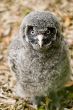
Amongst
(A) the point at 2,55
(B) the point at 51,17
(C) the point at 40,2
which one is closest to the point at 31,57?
(B) the point at 51,17

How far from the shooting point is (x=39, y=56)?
4512 millimetres

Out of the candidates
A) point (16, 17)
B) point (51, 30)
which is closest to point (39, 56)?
point (51, 30)

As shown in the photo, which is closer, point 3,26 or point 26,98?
point 26,98

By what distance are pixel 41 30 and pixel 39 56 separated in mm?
365

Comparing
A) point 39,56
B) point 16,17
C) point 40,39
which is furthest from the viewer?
point 16,17

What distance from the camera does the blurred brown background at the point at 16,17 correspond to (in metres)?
5.53

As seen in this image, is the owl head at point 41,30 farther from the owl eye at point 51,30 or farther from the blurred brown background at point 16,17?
the blurred brown background at point 16,17

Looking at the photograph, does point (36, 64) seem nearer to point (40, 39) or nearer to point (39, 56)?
→ point (39, 56)

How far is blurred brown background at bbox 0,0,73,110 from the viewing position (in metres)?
5.53

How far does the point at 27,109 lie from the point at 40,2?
6.91 ft

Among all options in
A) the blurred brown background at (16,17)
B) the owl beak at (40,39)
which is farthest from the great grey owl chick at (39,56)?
the blurred brown background at (16,17)

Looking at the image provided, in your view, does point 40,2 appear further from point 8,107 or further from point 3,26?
point 8,107

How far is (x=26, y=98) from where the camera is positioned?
503 centimetres

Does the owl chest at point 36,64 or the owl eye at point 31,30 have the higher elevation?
the owl eye at point 31,30
